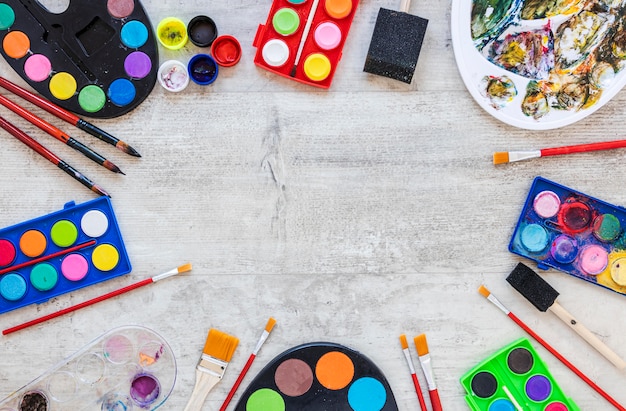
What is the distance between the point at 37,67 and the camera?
1.30 metres

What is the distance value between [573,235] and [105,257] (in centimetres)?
101

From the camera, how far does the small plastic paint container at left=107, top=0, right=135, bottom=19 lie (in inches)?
51.0

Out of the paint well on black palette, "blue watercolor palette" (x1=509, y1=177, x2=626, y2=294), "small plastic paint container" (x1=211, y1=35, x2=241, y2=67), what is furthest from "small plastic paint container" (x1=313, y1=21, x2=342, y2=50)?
the paint well on black palette

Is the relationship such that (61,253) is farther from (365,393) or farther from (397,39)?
(397,39)

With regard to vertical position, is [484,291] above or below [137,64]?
below

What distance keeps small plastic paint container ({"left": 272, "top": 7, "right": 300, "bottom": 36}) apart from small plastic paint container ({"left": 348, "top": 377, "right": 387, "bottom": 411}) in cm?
76

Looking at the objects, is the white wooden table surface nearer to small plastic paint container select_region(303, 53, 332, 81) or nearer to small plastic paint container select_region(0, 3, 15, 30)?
small plastic paint container select_region(303, 53, 332, 81)

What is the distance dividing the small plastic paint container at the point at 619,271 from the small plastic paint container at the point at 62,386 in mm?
1185

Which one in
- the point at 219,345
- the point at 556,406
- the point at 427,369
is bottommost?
the point at 556,406

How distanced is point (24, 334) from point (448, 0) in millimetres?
1168

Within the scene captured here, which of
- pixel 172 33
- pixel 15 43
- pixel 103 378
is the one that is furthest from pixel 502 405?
pixel 15 43

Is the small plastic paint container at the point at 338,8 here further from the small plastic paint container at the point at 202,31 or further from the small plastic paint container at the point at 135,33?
the small plastic paint container at the point at 135,33

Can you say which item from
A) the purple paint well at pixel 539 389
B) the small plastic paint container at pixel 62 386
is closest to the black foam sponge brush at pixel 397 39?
the purple paint well at pixel 539 389

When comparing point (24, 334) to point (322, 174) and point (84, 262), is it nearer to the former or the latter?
point (84, 262)
